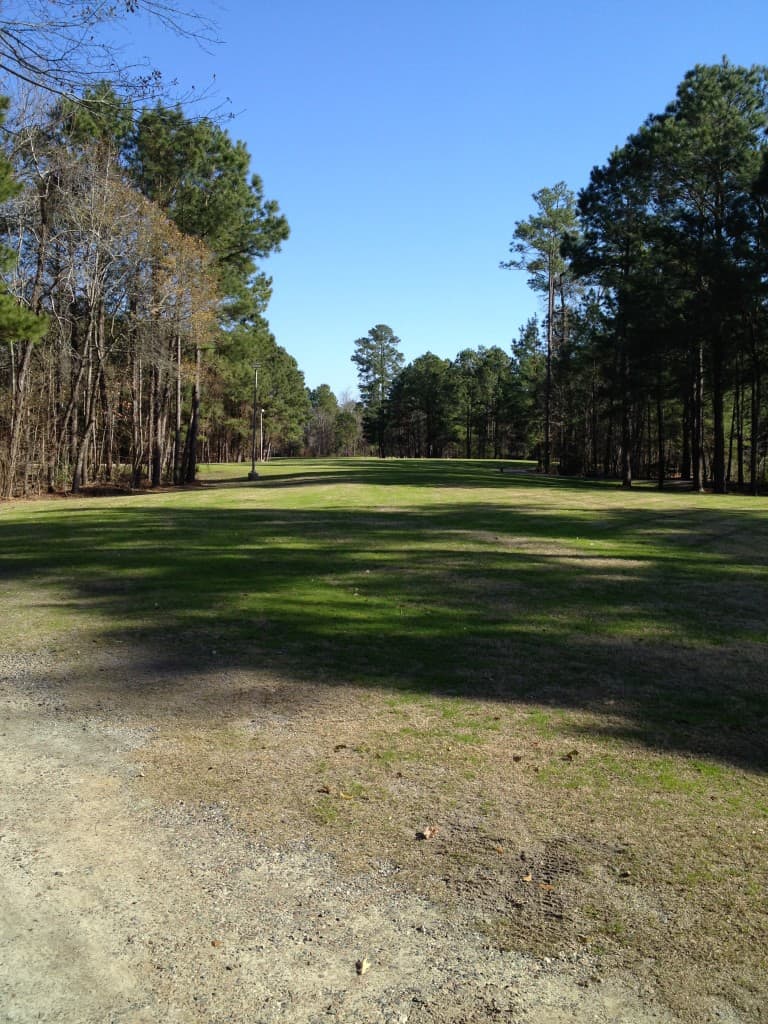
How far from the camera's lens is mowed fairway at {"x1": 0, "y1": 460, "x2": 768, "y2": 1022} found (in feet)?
9.98

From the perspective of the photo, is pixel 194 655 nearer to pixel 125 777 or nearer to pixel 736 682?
pixel 125 777

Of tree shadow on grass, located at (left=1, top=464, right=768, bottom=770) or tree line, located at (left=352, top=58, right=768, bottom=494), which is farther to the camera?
tree line, located at (left=352, top=58, right=768, bottom=494)

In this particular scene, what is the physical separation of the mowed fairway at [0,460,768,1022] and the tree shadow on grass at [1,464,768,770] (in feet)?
0.13

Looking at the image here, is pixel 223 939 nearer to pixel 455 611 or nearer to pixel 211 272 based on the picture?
pixel 455 611

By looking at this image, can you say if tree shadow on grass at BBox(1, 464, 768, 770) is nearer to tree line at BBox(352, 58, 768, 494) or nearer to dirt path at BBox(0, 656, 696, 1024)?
dirt path at BBox(0, 656, 696, 1024)

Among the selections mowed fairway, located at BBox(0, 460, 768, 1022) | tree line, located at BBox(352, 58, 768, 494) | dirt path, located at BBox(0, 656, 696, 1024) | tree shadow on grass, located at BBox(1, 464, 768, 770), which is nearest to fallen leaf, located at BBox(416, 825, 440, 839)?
mowed fairway, located at BBox(0, 460, 768, 1022)

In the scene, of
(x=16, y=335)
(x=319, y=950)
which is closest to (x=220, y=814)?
(x=319, y=950)

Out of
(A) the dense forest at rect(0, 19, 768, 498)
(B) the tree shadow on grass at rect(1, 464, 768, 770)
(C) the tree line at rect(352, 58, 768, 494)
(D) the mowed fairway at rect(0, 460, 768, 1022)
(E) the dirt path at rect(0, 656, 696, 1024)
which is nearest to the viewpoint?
(E) the dirt path at rect(0, 656, 696, 1024)

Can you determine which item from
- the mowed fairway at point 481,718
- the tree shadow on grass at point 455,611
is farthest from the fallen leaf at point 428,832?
the tree shadow on grass at point 455,611

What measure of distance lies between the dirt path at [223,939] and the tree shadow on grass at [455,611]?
6.11 ft

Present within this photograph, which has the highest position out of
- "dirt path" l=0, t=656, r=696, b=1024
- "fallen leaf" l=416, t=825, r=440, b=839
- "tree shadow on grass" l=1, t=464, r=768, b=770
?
"tree shadow on grass" l=1, t=464, r=768, b=770

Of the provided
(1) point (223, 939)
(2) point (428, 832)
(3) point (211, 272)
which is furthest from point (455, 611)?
(3) point (211, 272)

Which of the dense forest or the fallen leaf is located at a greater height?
the dense forest

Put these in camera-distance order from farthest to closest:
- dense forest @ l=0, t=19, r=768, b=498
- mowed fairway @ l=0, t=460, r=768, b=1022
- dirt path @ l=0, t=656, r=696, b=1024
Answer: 1. dense forest @ l=0, t=19, r=768, b=498
2. mowed fairway @ l=0, t=460, r=768, b=1022
3. dirt path @ l=0, t=656, r=696, b=1024
